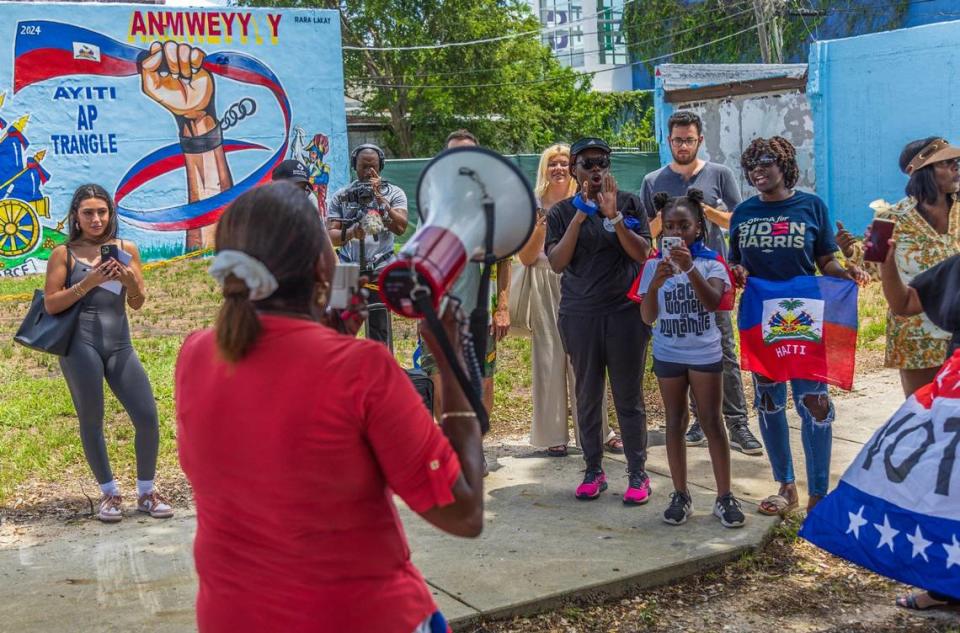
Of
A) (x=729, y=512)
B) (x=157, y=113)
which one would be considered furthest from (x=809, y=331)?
(x=157, y=113)

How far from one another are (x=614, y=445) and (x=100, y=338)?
311 centimetres

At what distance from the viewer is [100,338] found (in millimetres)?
5527

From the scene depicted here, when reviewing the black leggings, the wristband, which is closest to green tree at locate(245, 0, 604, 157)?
the wristband

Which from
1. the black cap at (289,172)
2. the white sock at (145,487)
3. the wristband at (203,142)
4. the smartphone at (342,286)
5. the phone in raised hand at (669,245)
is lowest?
the white sock at (145,487)

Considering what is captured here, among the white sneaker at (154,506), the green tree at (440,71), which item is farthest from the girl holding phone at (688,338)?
the green tree at (440,71)

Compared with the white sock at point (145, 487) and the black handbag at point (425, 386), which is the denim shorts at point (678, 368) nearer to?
the black handbag at point (425, 386)

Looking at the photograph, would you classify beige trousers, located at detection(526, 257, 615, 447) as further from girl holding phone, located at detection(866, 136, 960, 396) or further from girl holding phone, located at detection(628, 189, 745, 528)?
girl holding phone, located at detection(866, 136, 960, 396)

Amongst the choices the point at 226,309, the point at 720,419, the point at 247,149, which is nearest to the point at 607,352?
the point at 720,419

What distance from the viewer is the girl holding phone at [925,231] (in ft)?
16.2

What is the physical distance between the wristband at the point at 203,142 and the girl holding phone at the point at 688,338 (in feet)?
53.4

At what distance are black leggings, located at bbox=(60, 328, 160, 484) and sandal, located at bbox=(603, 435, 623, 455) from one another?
107 inches

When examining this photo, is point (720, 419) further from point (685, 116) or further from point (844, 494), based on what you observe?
point (685, 116)

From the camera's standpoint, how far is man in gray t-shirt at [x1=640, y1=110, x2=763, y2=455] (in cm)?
640

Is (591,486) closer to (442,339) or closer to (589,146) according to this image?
(589,146)
